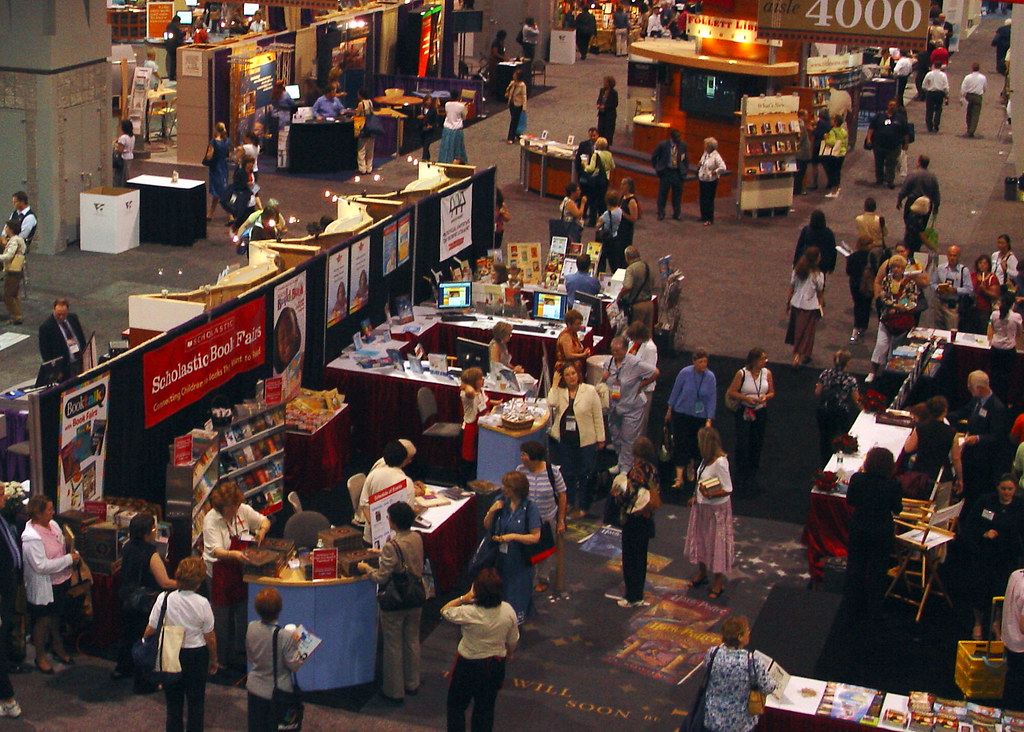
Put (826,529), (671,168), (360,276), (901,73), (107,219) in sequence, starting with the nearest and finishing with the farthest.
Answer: (826,529) → (360,276) → (107,219) → (671,168) → (901,73)

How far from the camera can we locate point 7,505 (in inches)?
355

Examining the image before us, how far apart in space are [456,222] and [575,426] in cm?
530

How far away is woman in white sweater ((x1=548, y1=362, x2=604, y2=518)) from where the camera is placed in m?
11.2

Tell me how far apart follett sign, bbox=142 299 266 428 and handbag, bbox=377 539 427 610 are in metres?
2.46

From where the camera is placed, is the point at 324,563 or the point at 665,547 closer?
the point at 324,563

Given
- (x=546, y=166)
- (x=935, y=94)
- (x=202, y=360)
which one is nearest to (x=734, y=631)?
(x=202, y=360)

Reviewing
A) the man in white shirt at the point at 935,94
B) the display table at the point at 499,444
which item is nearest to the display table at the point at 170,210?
the display table at the point at 499,444

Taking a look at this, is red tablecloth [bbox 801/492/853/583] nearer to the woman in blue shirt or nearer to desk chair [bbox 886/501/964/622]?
desk chair [bbox 886/501/964/622]

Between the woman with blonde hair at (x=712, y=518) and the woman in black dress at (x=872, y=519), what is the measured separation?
33.7 inches

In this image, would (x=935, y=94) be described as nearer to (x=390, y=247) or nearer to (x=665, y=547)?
(x=390, y=247)

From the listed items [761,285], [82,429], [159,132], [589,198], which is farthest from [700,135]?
[82,429]

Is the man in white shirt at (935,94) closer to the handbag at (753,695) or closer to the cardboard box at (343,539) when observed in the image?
the cardboard box at (343,539)

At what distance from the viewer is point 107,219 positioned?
60.6 ft

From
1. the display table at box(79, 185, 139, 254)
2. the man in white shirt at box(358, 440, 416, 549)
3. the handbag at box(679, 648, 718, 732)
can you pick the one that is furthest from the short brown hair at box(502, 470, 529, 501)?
the display table at box(79, 185, 139, 254)
